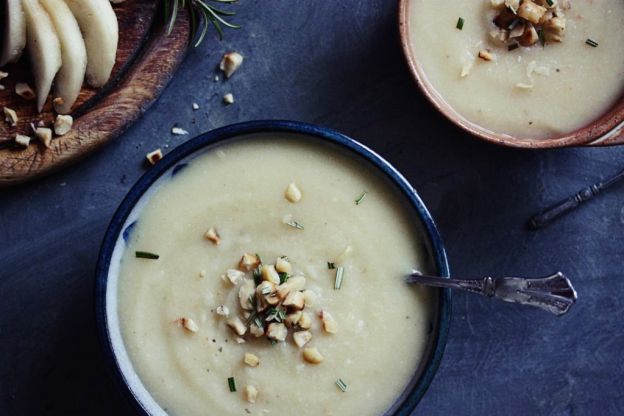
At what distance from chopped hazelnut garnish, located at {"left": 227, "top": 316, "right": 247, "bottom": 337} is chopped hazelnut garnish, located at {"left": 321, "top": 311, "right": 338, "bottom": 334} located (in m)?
0.14

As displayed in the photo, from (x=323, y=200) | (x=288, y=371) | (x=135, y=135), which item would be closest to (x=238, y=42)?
(x=135, y=135)

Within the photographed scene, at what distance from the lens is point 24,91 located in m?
1.73

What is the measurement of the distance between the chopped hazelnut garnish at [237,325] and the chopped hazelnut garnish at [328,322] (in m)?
0.14

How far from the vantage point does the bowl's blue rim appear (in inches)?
60.2

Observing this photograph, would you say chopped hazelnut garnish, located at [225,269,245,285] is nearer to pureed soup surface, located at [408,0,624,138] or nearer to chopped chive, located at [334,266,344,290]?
chopped chive, located at [334,266,344,290]

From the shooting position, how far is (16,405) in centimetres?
178

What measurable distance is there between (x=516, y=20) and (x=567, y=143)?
0.26 metres

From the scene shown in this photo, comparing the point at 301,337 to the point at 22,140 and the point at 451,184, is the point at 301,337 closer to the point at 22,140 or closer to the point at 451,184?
the point at 451,184

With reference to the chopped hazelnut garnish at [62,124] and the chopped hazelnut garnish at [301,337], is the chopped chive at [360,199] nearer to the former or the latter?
the chopped hazelnut garnish at [301,337]

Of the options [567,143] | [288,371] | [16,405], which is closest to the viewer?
[288,371]

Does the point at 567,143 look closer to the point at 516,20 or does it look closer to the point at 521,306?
the point at 516,20

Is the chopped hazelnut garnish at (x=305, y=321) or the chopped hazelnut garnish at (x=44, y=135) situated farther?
the chopped hazelnut garnish at (x=44, y=135)

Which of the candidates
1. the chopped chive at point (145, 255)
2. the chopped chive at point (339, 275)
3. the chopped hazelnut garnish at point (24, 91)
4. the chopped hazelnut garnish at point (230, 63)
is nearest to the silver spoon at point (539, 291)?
the chopped chive at point (339, 275)

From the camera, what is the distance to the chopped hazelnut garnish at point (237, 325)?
1529 mm
